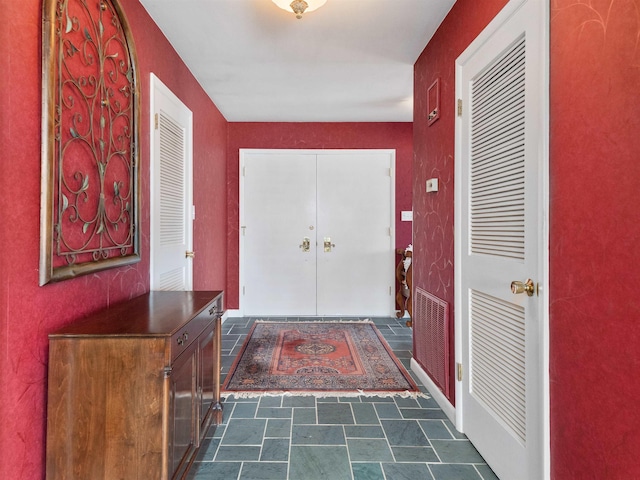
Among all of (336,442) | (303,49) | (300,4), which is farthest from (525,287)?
(303,49)

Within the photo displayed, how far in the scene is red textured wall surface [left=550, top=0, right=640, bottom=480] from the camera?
932 millimetres

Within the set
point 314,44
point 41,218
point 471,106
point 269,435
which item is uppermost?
point 314,44

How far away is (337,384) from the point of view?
102 inches

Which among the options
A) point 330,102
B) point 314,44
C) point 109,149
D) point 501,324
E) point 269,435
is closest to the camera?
point 501,324

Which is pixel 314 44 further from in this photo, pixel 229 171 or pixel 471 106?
pixel 229 171

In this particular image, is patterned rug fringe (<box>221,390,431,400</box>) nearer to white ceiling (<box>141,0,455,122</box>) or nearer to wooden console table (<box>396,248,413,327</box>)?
wooden console table (<box>396,248,413,327</box>)

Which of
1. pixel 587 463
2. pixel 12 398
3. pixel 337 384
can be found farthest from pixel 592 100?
pixel 337 384

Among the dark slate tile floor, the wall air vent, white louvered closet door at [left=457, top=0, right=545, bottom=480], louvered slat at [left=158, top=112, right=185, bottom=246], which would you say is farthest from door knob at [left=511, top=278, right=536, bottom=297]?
louvered slat at [left=158, top=112, right=185, bottom=246]

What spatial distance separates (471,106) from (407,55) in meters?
1.12

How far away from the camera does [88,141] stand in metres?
1.53

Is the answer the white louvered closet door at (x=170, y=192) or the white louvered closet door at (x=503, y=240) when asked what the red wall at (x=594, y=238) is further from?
the white louvered closet door at (x=170, y=192)

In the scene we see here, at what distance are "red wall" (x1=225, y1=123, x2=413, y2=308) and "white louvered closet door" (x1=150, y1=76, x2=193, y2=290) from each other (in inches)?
59.3

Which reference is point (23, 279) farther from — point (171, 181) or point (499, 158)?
point (499, 158)

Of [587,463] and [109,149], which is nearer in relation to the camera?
[587,463]
